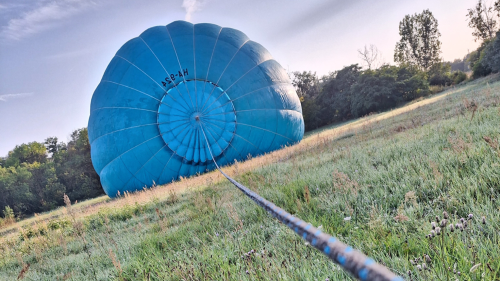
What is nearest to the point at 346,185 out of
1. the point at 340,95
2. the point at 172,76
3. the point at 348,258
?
the point at 348,258

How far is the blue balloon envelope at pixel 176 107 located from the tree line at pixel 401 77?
19963 millimetres

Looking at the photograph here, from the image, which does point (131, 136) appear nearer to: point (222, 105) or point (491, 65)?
point (222, 105)

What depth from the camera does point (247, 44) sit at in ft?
34.6

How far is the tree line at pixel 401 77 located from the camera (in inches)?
1022

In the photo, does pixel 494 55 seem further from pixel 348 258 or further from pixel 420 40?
pixel 348 258

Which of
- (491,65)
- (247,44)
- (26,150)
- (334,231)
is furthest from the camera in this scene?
(26,150)

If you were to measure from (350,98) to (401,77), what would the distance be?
5361 mm

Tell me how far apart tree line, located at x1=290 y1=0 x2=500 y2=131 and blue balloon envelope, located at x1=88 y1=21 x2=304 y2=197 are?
1996 cm

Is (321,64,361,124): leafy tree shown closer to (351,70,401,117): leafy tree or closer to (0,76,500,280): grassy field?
(351,70,401,117): leafy tree

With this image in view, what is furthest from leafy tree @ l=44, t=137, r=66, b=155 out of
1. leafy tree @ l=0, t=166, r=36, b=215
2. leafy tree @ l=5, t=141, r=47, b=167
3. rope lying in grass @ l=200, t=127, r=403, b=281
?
rope lying in grass @ l=200, t=127, r=403, b=281

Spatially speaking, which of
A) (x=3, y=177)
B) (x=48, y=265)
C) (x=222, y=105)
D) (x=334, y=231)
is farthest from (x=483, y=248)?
(x=3, y=177)

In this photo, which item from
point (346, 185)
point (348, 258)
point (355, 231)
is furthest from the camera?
point (346, 185)

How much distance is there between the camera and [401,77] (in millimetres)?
27344

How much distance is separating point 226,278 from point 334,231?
0.85 m
